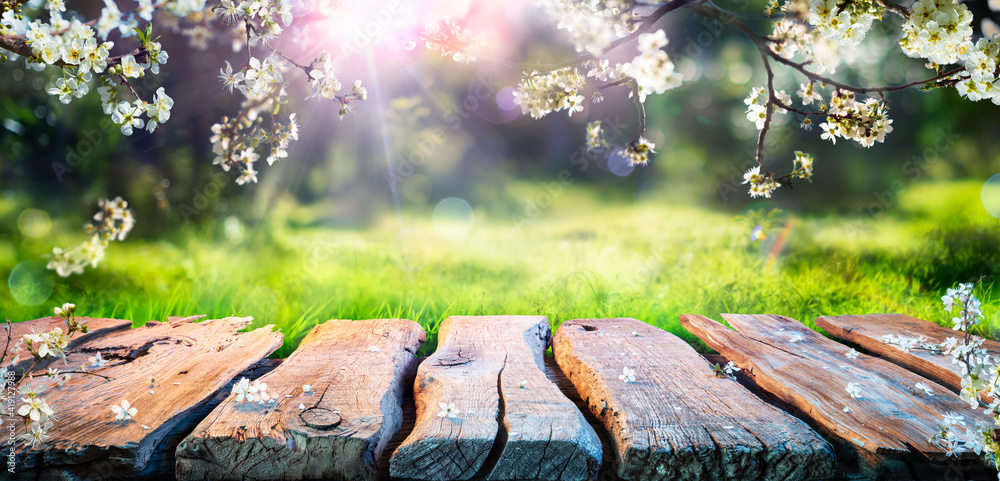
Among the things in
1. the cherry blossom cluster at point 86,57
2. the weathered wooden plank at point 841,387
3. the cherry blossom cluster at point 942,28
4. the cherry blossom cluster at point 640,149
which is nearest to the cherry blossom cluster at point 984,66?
the cherry blossom cluster at point 942,28

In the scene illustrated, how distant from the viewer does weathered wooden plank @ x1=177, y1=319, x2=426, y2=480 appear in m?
1.37

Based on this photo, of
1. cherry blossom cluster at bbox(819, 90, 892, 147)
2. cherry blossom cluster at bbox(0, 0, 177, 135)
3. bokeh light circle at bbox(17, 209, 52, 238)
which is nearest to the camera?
cherry blossom cluster at bbox(0, 0, 177, 135)

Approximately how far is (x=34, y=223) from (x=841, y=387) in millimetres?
5540

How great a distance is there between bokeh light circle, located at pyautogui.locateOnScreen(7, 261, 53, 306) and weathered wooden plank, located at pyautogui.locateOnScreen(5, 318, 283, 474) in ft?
4.70

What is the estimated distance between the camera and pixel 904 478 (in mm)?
1404

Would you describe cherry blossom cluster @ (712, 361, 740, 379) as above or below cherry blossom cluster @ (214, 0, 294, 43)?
below

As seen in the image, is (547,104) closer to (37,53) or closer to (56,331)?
(37,53)

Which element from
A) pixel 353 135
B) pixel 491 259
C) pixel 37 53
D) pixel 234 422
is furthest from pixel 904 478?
pixel 353 135

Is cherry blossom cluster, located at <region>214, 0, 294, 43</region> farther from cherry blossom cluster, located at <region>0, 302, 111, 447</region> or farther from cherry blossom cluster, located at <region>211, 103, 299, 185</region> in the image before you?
cherry blossom cluster, located at <region>0, 302, 111, 447</region>

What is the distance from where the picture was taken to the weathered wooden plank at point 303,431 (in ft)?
4.50

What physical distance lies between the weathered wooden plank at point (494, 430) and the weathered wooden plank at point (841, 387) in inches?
32.7

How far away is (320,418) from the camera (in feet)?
4.82

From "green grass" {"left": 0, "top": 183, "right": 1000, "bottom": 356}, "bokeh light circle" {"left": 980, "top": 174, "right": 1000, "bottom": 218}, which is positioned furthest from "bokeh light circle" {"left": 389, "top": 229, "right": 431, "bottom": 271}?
"bokeh light circle" {"left": 980, "top": 174, "right": 1000, "bottom": 218}

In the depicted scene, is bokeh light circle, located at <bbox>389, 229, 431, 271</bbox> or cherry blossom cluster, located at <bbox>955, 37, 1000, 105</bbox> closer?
cherry blossom cluster, located at <bbox>955, 37, 1000, 105</bbox>
